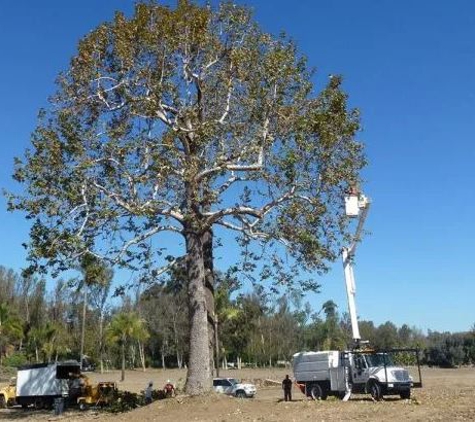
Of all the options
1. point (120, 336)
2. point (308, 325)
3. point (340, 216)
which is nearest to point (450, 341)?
point (308, 325)

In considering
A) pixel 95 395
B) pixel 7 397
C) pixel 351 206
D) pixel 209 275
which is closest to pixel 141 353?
pixel 7 397

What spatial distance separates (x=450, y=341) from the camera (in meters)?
93.6

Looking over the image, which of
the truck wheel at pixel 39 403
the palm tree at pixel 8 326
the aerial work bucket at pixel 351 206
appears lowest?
the truck wheel at pixel 39 403

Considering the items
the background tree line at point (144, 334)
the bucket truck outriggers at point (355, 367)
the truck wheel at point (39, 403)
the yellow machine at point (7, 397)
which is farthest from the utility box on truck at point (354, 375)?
the background tree line at point (144, 334)

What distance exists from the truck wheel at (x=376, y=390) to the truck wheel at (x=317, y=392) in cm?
333

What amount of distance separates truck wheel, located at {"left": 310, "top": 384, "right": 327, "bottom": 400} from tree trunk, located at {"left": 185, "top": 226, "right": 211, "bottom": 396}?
7862 millimetres

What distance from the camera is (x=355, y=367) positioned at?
1144 inches

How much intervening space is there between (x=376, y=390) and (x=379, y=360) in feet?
4.19

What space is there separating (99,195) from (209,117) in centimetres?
528

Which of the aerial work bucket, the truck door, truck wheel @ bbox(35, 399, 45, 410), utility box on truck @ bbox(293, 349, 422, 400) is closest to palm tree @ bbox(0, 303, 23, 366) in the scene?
truck wheel @ bbox(35, 399, 45, 410)

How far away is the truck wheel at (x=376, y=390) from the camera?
27866 millimetres

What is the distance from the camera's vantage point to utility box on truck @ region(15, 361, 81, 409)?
135 feet

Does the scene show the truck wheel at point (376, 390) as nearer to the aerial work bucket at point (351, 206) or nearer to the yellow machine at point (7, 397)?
the aerial work bucket at point (351, 206)

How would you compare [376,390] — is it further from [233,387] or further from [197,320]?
[233,387]
